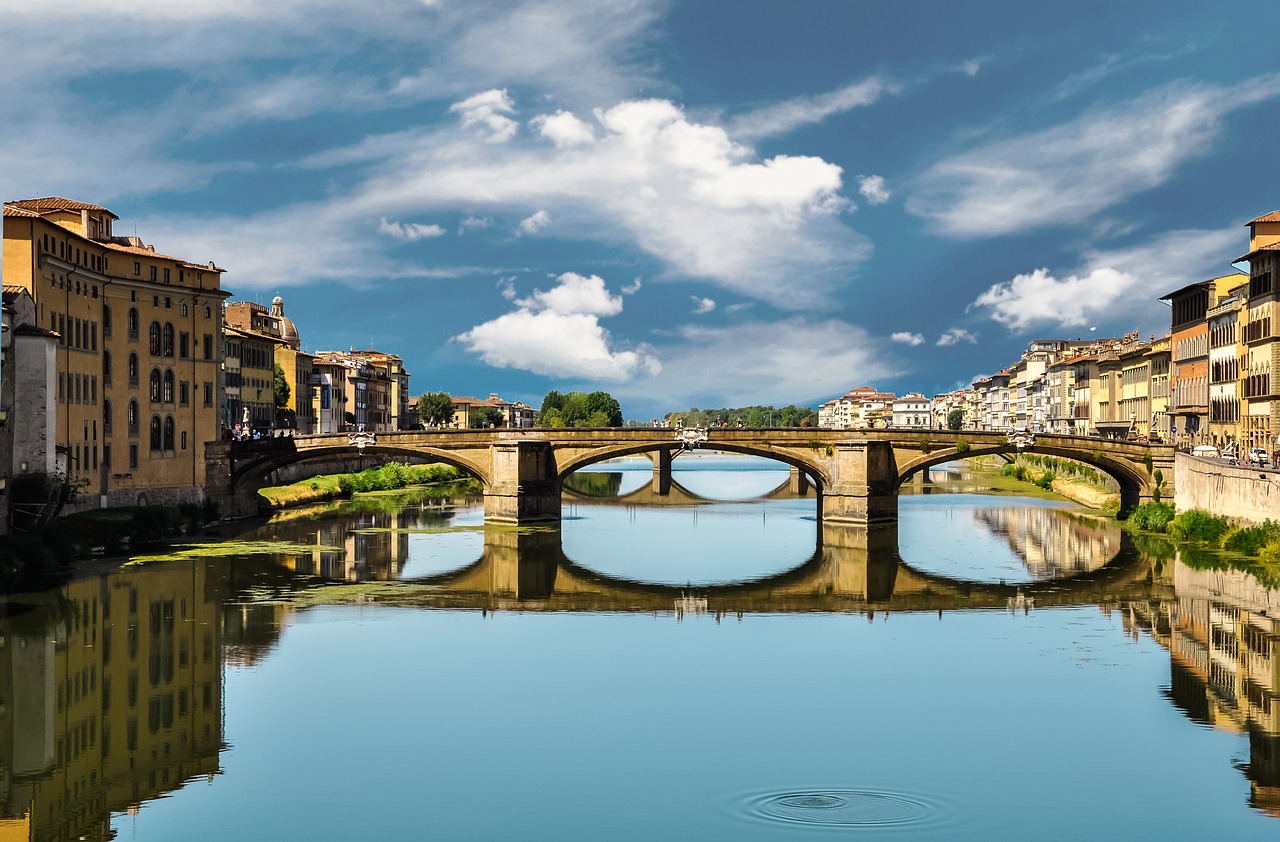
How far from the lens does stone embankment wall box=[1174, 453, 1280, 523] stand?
51831mm

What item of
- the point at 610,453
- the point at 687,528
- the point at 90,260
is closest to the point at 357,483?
the point at 610,453

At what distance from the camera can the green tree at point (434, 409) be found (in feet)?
605

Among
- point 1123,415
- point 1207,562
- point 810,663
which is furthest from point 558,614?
point 1123,415

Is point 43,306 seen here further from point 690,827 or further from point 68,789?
point 690,827

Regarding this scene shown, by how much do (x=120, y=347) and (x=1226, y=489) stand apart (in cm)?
5045

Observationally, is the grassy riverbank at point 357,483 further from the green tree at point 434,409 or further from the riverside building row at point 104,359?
the green tree at point 434,409

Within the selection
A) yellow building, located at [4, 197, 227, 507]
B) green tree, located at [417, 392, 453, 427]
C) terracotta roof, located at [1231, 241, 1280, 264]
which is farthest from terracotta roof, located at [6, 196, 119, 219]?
green tree, located at [417, 392, 453, 427]

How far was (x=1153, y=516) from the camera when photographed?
66.4 meters

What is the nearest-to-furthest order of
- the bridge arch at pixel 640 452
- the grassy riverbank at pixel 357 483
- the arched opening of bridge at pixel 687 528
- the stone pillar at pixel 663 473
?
the arched opening of bridge at pixel 687 528 < the bridge arch at pixel 640 452 < the grassy riverbank at pixel 357 483 < the stone pillar at pixel 663 473

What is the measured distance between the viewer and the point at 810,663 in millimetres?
35031

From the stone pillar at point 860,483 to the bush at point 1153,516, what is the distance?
12525mm

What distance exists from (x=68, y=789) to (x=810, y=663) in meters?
18.0

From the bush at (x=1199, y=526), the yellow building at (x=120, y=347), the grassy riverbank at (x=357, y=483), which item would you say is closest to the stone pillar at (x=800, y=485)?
the grassy riverbank at (x=357, y=483)

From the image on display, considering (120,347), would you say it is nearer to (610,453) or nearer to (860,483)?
(610,453)
